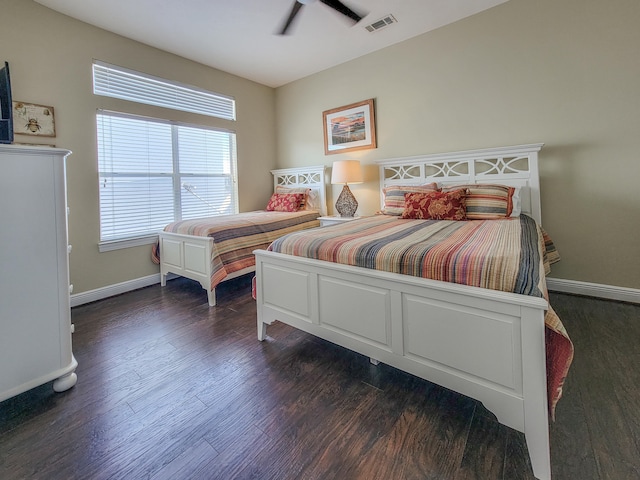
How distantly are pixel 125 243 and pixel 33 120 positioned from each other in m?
1.31

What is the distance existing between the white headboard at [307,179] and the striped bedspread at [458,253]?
2.13 m

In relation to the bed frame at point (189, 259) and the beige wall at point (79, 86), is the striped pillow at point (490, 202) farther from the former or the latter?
the beige wall at point (79, 86)

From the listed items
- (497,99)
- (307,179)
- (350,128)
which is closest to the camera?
(497,99)

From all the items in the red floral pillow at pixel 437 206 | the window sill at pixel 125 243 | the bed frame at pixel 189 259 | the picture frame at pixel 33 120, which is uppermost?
the picture frame at pixel 33 120

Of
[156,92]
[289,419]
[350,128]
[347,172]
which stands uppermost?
[156,92]

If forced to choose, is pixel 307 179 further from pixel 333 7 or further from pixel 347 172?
pixel 333 7

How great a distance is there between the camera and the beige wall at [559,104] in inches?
97.5

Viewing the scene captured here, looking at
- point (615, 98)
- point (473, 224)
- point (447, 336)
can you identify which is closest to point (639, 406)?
point (447, 336)

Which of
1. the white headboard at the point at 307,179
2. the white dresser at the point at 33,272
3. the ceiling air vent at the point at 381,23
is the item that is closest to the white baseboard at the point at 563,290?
the white dresser at the point at 33,272

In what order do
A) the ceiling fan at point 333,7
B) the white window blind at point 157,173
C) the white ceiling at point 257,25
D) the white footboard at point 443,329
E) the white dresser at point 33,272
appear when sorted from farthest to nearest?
the white window blind at point 157,173, the white ceiling at point 257,25, the ceiling fan at point 333,7, the white dresser at point 33,272, the white footboard at point 443,329

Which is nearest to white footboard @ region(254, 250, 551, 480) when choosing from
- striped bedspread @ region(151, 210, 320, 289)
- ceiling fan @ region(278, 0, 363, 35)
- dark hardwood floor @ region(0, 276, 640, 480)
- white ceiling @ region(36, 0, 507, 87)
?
dark hardwood floor @ region(0, 276, 640, 480)

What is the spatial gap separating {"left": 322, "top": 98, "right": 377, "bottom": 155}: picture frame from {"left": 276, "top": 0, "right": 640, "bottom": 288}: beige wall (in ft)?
1.46

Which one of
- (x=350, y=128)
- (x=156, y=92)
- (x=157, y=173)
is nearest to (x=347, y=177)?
(x=350, y=128)

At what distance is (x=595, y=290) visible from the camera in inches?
105
